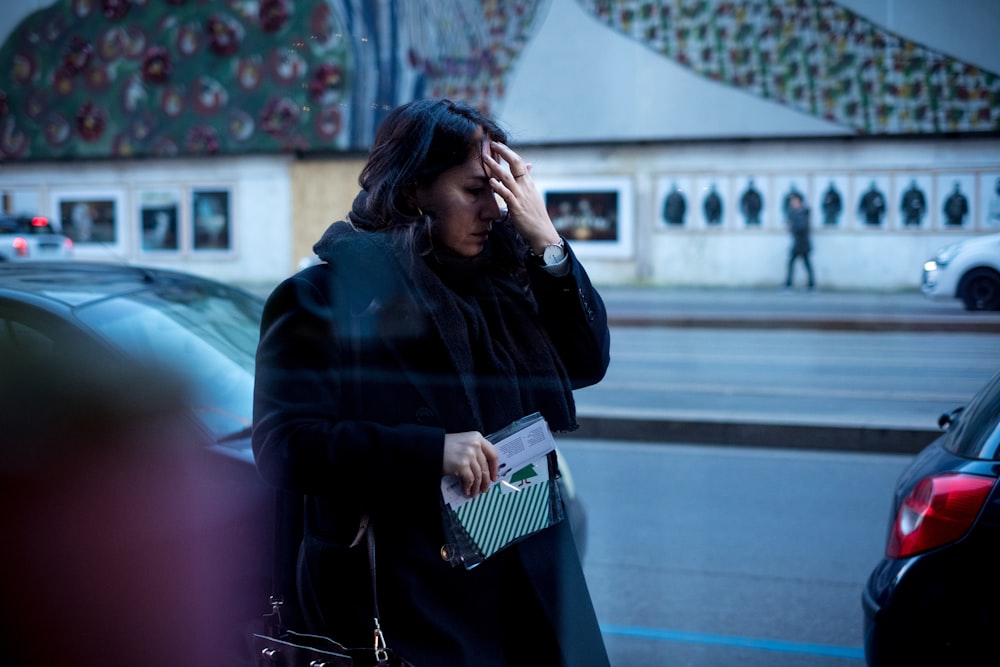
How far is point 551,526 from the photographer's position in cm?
187

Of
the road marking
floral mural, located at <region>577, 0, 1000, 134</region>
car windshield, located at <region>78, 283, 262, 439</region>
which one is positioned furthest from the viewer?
floral mural, located at <region>577, 0, 1000, 134</region>

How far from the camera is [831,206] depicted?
63.4ft

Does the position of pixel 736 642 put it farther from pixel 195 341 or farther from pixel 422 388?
pixel 422 388

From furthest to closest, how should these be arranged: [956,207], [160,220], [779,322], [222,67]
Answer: [160,220]
[779,322]
[956,207]
[222,67]

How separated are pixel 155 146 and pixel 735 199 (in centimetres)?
1072

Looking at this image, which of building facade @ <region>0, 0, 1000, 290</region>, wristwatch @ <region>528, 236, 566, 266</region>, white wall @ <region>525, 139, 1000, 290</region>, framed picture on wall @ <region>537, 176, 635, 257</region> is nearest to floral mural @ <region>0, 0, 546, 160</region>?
building facade @ <region>0, 0, 1000, 290</region>

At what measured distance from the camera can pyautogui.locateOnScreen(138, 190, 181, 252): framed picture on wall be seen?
14908 millimetres

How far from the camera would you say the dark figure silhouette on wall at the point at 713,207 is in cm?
2061

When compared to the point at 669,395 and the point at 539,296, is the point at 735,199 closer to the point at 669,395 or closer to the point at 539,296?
the point at 669,395

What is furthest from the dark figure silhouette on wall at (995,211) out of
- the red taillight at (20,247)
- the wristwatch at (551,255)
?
the red taillight at (20,247)

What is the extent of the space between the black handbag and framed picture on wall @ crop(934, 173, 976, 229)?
9.31m

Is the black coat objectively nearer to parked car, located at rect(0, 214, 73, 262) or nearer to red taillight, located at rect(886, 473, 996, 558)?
red taillight, located at rect(886, 473, 996, 558)

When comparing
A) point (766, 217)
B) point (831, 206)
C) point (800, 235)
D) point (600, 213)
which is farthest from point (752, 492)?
point (600, 213)

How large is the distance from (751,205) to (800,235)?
54.7 inches
